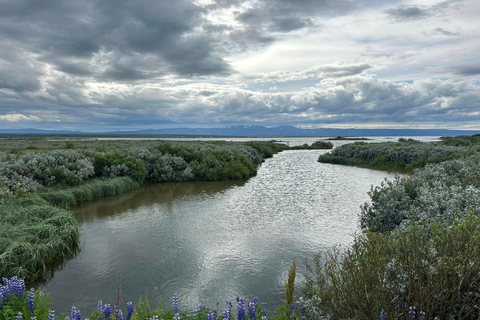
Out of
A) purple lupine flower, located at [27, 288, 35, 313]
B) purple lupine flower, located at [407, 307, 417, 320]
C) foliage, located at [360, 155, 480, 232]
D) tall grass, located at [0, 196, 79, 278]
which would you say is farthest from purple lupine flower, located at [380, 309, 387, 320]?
tall grass, located at [0, 196, 79, 278]

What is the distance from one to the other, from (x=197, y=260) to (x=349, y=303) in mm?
5195

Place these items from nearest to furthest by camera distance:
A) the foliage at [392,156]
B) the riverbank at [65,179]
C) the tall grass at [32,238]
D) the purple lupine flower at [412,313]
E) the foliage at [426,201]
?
the purple lupine flower at [412,313] → the tall grass at [32,238] → the foliage at [426,201] → the riverbank at [65,179] → the foliage at [392,156]

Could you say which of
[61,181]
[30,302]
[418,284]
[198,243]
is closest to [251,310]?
[418,284]

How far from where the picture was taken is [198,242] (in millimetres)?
10219

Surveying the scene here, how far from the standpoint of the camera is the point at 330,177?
81.4ft

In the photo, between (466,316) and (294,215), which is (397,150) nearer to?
(294,215)

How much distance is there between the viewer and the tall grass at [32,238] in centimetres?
751

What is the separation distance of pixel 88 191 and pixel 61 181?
142cm

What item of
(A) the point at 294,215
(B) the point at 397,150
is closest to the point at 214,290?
(A) the point at 294,215

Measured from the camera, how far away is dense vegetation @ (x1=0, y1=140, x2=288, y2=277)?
8.27 metres

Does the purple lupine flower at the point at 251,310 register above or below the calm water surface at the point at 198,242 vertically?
above

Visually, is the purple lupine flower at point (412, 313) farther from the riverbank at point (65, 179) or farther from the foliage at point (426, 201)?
the riverbank at point (65, 179)

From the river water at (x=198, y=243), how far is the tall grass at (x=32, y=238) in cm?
52

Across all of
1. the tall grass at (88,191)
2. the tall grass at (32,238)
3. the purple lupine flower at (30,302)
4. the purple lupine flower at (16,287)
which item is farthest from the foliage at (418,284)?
the tall grass at (88,191)
